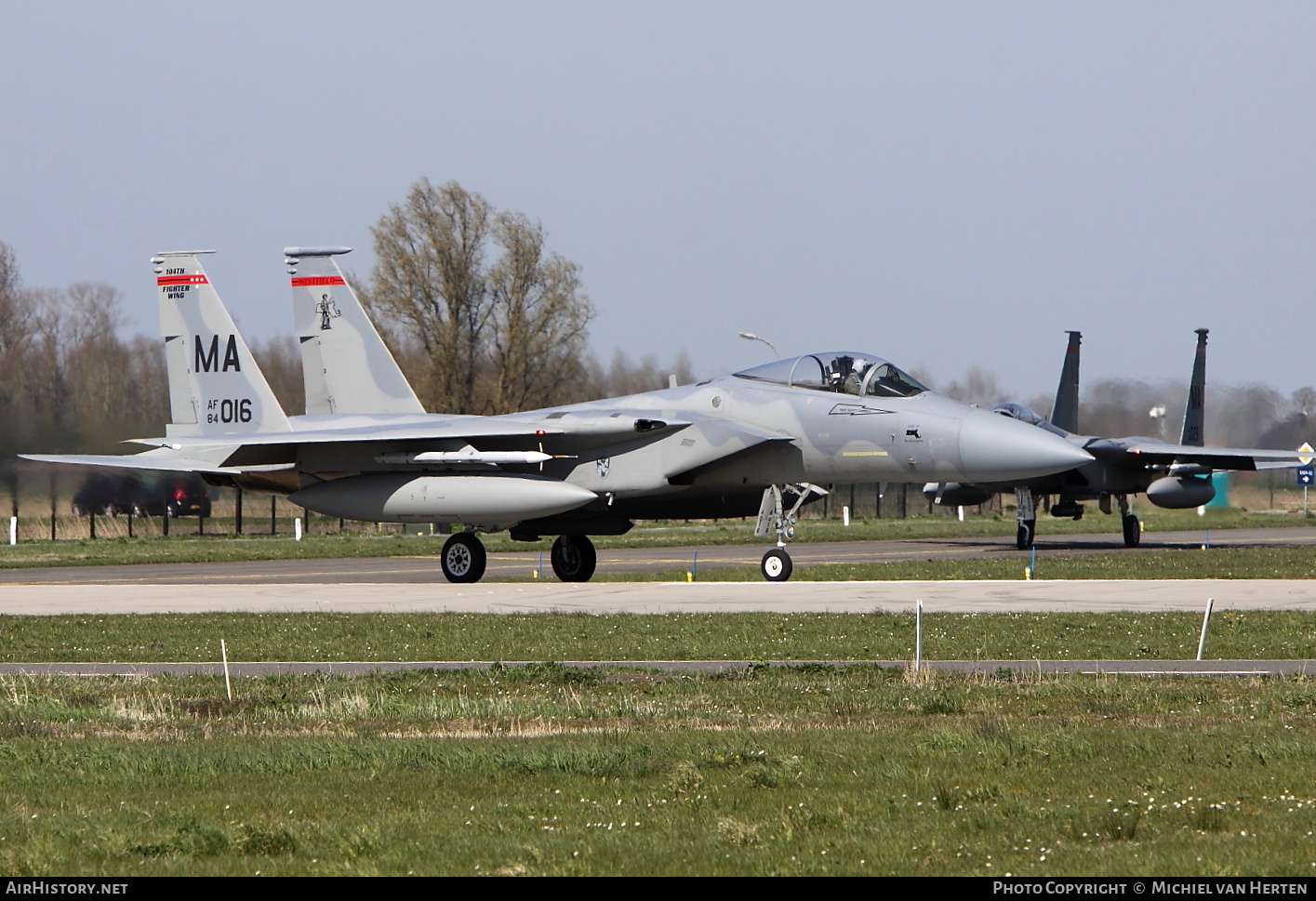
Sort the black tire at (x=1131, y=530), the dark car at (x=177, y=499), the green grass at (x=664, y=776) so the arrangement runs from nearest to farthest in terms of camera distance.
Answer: the green grass at (x=664, y=776)
the black tire at (x=1131, y=530)
the dark car at (x=177, y=499)

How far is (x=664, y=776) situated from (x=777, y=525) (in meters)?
14.3

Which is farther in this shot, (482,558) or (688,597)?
(482,558)

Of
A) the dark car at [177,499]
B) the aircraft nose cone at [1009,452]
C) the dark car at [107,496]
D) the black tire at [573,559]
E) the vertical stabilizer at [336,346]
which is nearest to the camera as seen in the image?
the aircraft nose cone at [1009,452]

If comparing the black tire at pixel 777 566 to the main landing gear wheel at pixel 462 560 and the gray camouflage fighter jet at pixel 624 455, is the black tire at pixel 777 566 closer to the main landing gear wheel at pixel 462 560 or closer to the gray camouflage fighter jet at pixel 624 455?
the gray camouflage fighter jet at pixel 624 455

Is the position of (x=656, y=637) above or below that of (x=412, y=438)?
below

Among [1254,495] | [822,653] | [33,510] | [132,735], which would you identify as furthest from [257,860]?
[1254,495]

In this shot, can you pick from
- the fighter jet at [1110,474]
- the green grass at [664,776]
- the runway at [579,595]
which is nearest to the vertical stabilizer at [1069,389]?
the fighter jet at [1110,474]

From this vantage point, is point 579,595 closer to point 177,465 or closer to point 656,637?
point 656,637

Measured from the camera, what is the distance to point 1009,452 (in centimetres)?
1994

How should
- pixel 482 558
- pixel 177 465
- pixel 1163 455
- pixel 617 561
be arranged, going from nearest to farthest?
pixel 177 465 → pixel 482 558 → pixel 617 561 → pixel 1163 455

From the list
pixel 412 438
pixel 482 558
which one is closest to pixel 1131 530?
pixel 482 558

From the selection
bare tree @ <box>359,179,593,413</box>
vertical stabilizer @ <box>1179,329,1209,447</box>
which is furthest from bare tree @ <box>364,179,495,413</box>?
vertical stabilizer @ <box>1179,329,1209,447</box>

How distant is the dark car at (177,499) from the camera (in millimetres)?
42219

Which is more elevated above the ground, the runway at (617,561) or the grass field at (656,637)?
the grass field at (656,637)
